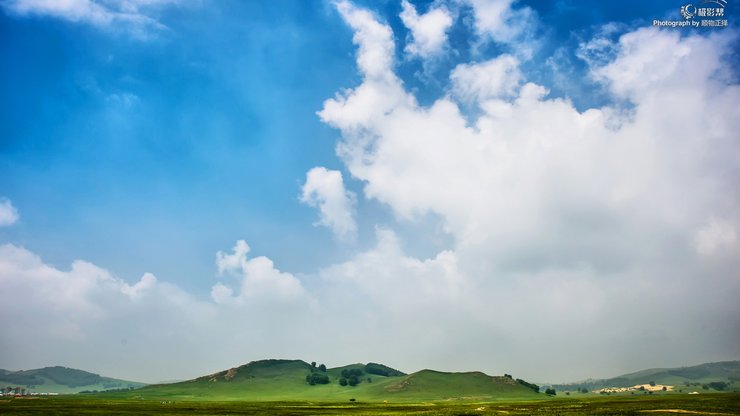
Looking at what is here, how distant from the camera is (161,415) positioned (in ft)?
332

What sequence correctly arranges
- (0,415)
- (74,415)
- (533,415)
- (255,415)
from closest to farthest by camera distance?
(0,415), (533,415), (74,415), (255,415)

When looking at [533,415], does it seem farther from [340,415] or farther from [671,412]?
[340,415]

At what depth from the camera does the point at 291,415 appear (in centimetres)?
10419

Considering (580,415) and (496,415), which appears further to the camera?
(496,415)

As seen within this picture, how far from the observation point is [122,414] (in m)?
102

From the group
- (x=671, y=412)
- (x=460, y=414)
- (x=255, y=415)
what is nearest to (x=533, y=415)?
(x=460, y=414)

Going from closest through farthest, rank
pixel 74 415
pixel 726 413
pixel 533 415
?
pixel 726 413
pixel 533 415
pixel 74 415

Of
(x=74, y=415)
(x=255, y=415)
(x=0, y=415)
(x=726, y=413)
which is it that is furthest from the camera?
(x=255, y=415)

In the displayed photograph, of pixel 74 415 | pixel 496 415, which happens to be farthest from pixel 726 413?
pixel 74 415

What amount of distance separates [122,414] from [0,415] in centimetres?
2268

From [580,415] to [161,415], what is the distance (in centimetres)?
8952

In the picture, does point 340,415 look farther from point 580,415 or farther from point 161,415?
point 580,415

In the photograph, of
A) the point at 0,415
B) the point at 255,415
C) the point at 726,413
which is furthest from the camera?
the point at 255,415

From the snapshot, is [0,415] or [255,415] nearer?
[0,415]
